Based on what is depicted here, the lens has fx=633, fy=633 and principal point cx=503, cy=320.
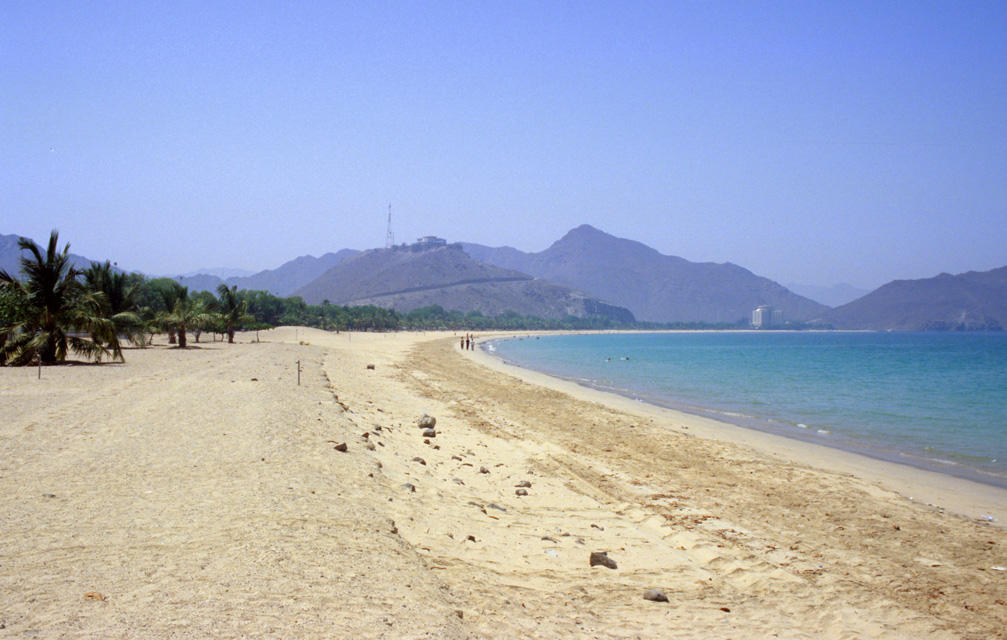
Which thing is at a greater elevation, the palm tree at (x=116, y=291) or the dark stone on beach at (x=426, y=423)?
the palm tree at (x=116, y=291)

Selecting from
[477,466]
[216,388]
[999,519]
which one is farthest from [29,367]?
[999,519]

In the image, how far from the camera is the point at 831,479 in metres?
11.3

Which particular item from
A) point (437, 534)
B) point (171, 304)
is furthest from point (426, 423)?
point (171, 304)

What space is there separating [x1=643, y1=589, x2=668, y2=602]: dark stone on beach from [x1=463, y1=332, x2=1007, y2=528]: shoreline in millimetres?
6540

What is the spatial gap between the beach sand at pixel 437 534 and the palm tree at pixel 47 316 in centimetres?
923

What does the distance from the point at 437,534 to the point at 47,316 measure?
21.0 metres

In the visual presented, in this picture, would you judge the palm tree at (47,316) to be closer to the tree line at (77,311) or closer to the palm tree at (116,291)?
the tree line at (77,311)

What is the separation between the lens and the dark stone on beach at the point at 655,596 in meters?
5.55

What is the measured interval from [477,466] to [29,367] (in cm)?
1673

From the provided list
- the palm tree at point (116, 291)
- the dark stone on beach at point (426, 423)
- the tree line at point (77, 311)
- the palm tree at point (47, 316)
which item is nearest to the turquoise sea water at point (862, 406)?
the dark stone on beach at point (426, 423)

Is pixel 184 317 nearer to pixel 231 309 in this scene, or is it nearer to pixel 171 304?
pixel 171 304

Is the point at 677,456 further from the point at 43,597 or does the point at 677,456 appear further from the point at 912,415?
the point at 912,415

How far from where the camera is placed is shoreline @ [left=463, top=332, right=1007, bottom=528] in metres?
10.2

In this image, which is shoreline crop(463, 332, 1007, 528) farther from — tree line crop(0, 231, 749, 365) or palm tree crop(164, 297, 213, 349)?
palm tree crop(164, 297, 213, 349)
